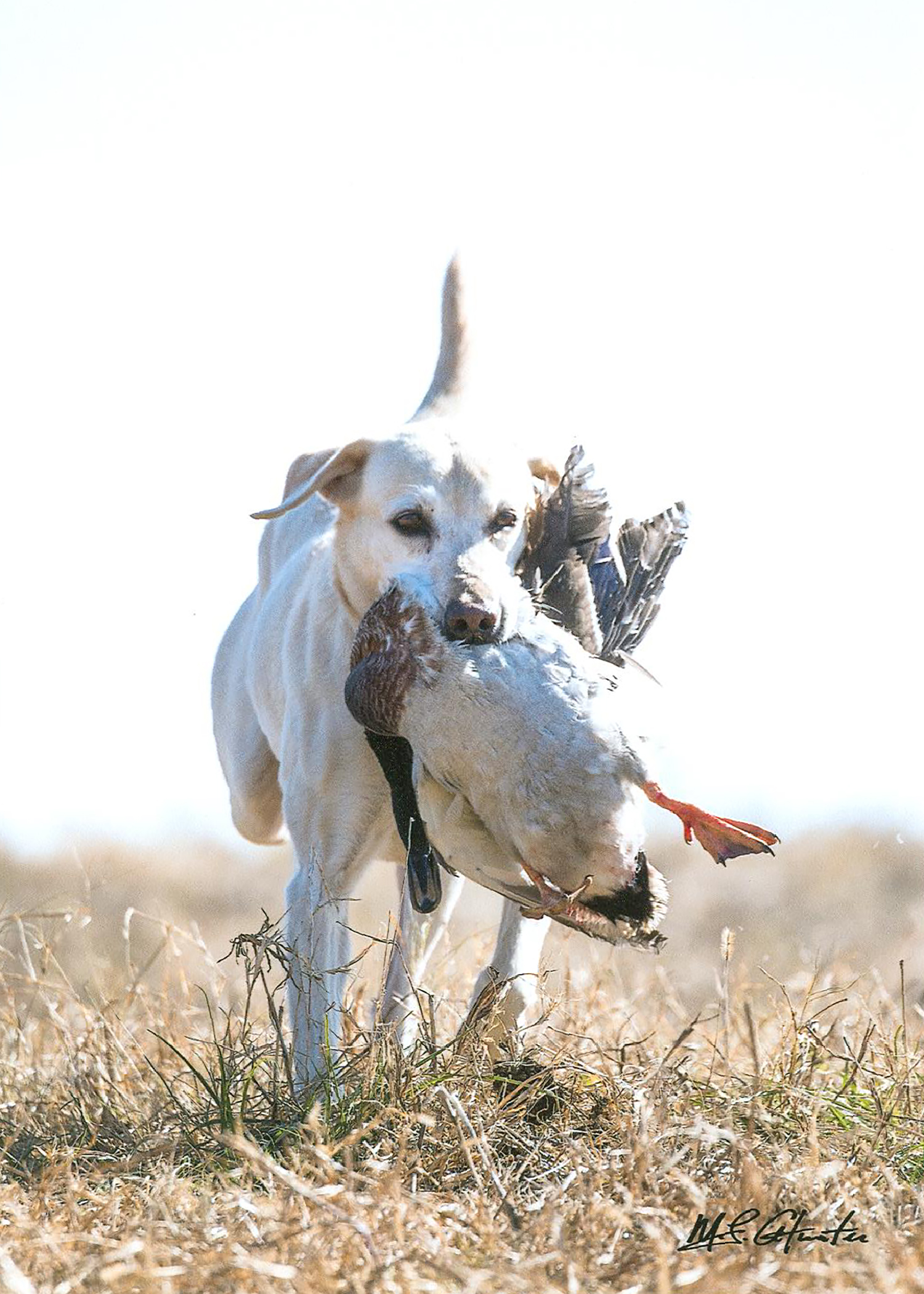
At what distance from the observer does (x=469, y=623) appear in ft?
11.3

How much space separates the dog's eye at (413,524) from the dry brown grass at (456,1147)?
1136mm

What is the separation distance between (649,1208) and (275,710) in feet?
7.96

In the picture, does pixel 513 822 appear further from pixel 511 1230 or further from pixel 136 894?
pixel 136 894

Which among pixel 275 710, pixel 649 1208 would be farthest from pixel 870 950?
pixel 649 1208

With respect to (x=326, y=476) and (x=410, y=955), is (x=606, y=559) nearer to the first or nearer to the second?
(x=326, y=476)

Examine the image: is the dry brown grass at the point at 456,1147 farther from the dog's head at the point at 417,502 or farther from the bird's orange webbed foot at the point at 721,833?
the dog's head at the point at 417,502

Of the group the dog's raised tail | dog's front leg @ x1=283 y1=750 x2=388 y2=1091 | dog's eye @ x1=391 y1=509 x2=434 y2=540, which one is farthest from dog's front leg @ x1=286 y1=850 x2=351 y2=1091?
the dog's raised tail

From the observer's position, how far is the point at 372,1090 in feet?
11.0

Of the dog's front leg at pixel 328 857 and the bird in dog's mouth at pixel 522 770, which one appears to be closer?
the bird in dog's mouth at pixel 522 770

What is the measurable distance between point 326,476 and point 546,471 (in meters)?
0.66

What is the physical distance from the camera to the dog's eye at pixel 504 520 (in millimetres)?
4281

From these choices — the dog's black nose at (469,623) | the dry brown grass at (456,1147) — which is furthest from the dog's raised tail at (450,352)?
the dry brown grass at (456,1147)
